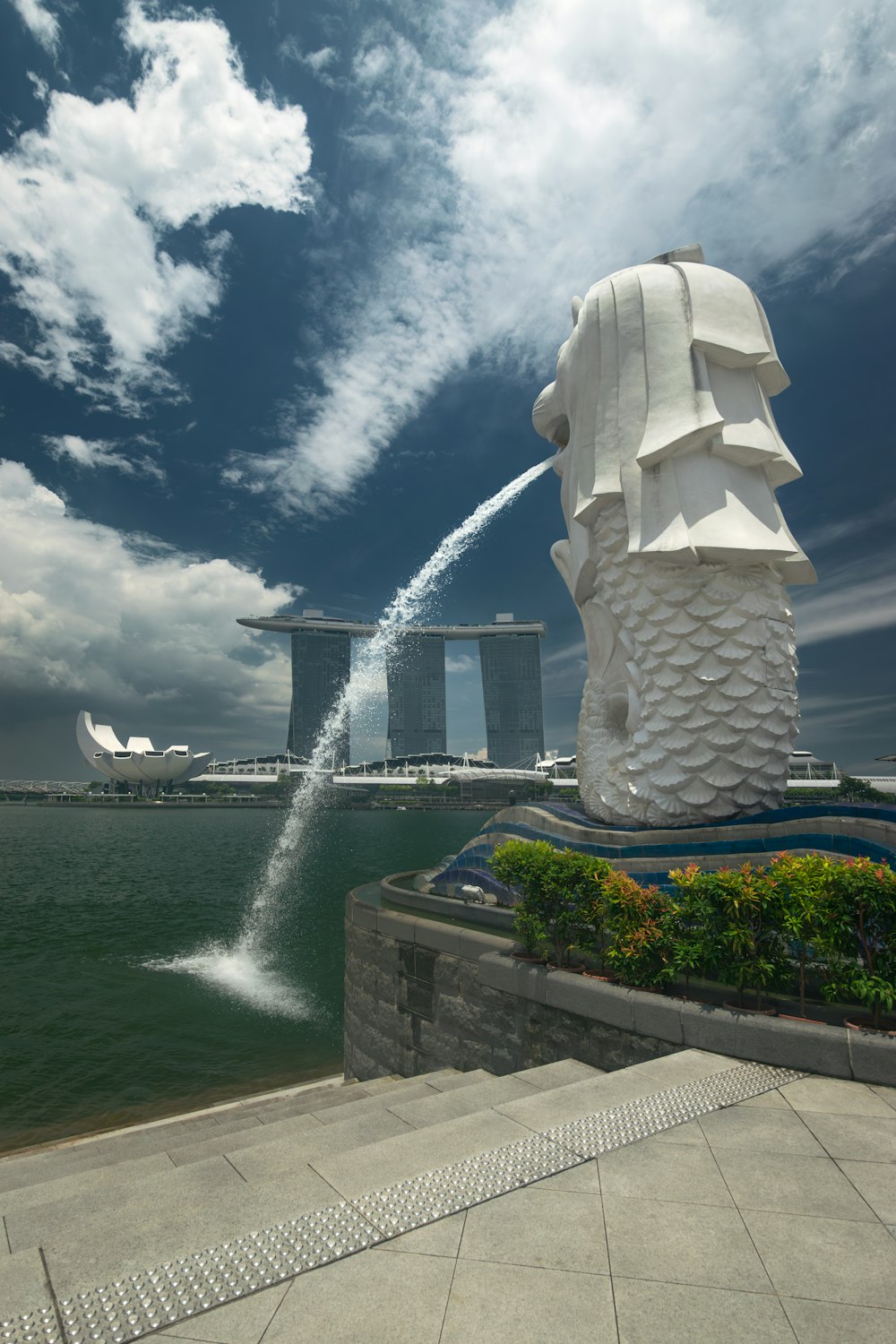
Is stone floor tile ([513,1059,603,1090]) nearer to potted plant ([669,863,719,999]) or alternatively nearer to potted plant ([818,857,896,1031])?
potted plant ([669,863,719,999])

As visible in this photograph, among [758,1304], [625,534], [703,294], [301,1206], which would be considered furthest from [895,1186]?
[703,294]

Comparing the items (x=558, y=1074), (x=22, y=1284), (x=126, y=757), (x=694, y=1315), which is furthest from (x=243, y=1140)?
(x=126, y=757)

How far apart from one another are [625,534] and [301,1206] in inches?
471

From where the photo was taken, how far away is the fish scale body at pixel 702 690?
1241 centimetres

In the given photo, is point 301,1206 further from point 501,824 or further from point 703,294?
point 703,294

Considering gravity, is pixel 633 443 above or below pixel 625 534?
above

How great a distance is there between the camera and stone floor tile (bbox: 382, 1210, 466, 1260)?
302 cm

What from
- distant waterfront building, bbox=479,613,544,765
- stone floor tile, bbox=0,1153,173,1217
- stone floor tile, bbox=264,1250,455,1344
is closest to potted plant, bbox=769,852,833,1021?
stone floor tile, bbox=264,1250,455,1344

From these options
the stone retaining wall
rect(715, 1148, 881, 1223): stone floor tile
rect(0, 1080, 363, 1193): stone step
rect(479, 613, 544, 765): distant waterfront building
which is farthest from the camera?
rect(479, 613, 544, 765): distant waterfront building

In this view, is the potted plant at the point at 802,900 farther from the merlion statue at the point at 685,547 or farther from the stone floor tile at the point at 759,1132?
the merlion statue at the point at 685,547

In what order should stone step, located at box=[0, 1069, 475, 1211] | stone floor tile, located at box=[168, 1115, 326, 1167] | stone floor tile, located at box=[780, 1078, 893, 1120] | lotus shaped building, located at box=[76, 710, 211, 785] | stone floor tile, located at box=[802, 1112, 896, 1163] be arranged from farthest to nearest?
lotus shaped building, located at box=[76, 710, 211, 785], stone step, located at box=[0, 1069, 475, 1211], stone floor tile, located at box=[168, 1115, 326, 1167], stone floor tile, located at box=[780, 1078, 893, 1120], stone floor tile, located at box=[802, 1112, 896, 1163]

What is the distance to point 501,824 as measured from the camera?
15.2 metres

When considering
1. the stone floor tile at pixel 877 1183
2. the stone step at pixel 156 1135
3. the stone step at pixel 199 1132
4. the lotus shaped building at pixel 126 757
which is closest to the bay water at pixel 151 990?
the stone step at pixel 156 1135

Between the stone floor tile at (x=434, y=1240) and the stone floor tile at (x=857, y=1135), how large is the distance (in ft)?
7.35
